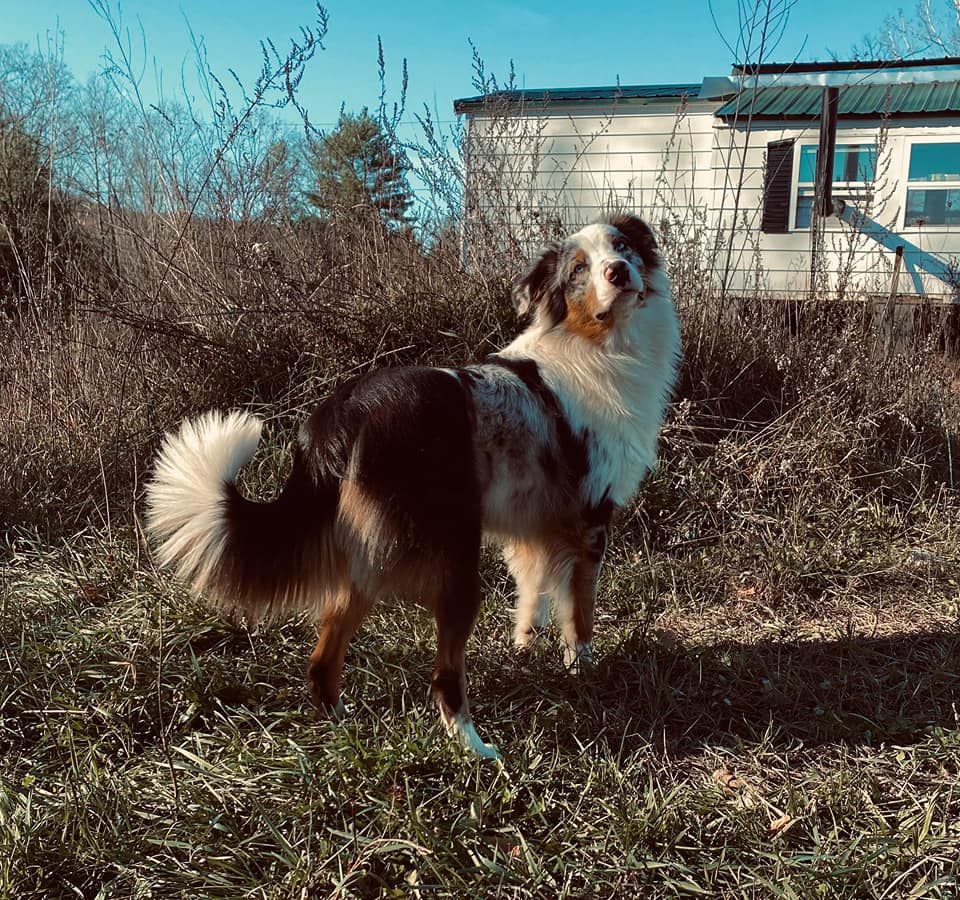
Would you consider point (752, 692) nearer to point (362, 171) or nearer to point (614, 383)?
point (614, 383)

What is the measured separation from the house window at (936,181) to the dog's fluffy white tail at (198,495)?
32.6 ft

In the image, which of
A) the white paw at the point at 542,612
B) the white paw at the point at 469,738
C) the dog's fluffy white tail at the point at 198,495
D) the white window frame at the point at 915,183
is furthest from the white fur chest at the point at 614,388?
the white window frame at the point at 915,183

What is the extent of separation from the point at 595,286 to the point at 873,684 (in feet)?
6.13

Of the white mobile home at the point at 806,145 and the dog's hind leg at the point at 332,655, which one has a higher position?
the white mobile home at the point at 806,145

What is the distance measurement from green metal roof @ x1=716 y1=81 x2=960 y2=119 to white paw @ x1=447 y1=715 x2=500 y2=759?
28.4 feet

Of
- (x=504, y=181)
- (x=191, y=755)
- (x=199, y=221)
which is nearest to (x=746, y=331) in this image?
(x=504, y=181)

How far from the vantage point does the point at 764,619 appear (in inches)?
128

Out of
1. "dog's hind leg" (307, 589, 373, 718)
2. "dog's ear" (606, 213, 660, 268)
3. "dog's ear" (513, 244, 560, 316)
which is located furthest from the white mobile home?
"dog's hind leg" (307, 589, 373, 718)

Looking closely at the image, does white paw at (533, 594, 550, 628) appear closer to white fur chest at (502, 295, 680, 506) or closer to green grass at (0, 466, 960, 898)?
green grass at (0, 466, 960, 898)

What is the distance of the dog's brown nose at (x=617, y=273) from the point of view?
2.77 m

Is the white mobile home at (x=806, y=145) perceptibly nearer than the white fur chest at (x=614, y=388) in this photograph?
No

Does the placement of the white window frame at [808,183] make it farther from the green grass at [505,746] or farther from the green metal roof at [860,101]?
the green grass at [505,746]

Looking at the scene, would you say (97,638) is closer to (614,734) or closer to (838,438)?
(614,734)

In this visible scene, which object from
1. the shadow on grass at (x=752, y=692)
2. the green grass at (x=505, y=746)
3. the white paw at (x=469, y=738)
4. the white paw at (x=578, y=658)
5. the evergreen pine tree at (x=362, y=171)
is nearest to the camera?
the green grass at (x=505, y=746)
